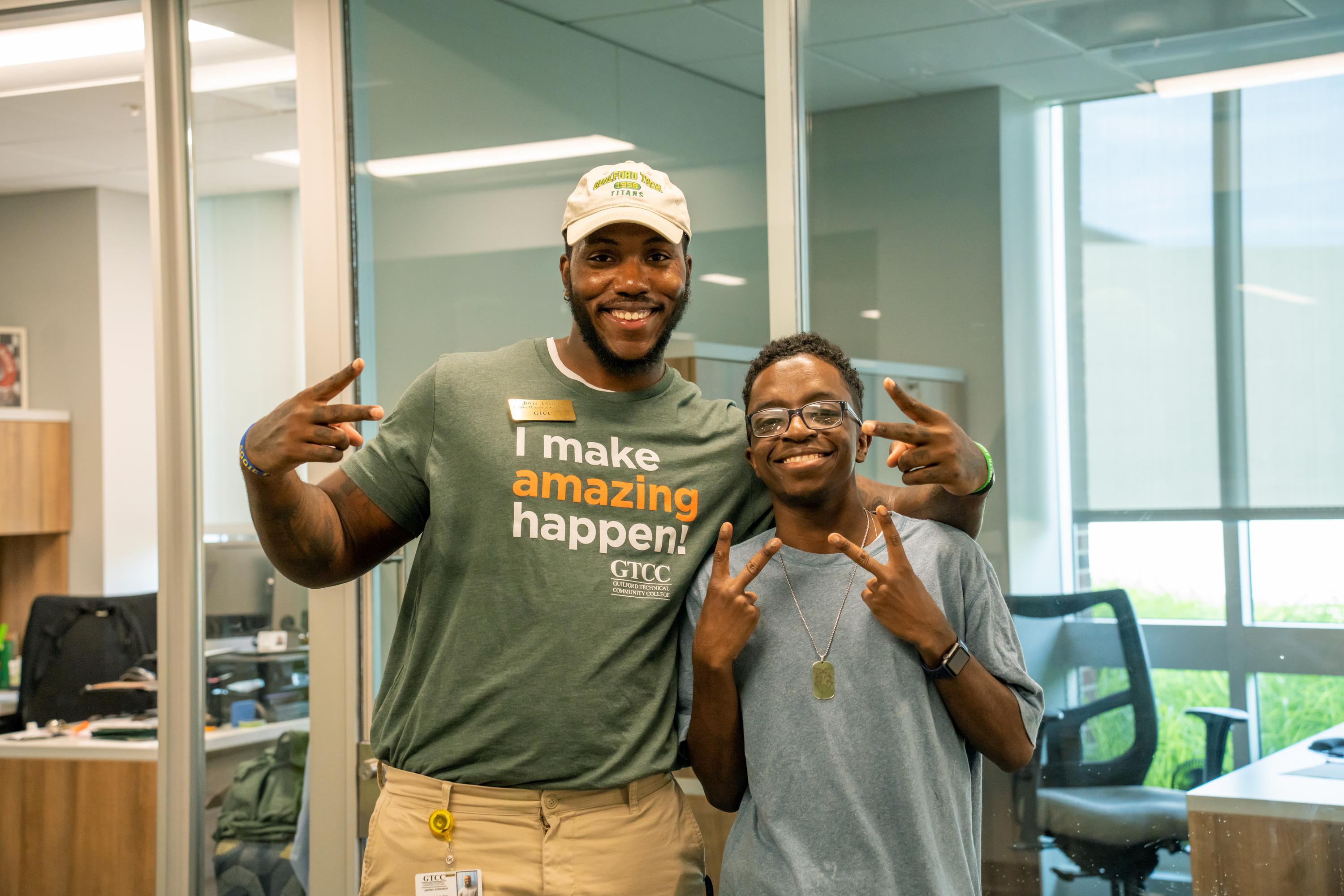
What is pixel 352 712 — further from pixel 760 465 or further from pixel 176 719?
pixel 760 465

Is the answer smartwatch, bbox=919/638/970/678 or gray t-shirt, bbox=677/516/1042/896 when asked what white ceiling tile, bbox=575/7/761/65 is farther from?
smartwatch, bbox=919/638/970/678

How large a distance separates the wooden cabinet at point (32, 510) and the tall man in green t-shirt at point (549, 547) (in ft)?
19.5

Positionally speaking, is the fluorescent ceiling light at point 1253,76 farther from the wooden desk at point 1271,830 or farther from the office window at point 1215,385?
the wooden desk at point 1271,830

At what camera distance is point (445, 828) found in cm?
171

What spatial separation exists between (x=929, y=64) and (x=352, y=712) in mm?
1919

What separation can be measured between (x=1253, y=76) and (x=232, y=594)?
2.58 meters

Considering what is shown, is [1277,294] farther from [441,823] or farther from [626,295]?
[441,823]

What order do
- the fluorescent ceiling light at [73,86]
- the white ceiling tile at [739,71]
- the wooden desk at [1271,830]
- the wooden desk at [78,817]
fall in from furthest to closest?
the fluorescent ceiling light at [73,86], the wooden desk at [78,817], the white ceiling tile at [739,71], the wooden desk at [1271,830]

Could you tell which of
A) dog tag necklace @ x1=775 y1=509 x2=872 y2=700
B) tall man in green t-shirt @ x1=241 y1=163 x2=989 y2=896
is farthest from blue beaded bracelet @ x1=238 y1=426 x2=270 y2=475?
dog tag necklace @ x1=775 y1=509 x2=872 y2=700

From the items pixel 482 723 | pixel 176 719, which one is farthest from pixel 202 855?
pixel 482 723

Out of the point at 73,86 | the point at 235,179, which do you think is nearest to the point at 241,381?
the point at 235,179

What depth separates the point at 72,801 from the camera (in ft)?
13.6

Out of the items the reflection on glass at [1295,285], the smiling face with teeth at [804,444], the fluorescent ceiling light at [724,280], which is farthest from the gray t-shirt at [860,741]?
the fluorescent ceiling light at [724,280]

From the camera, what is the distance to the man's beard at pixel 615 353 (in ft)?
5.90
